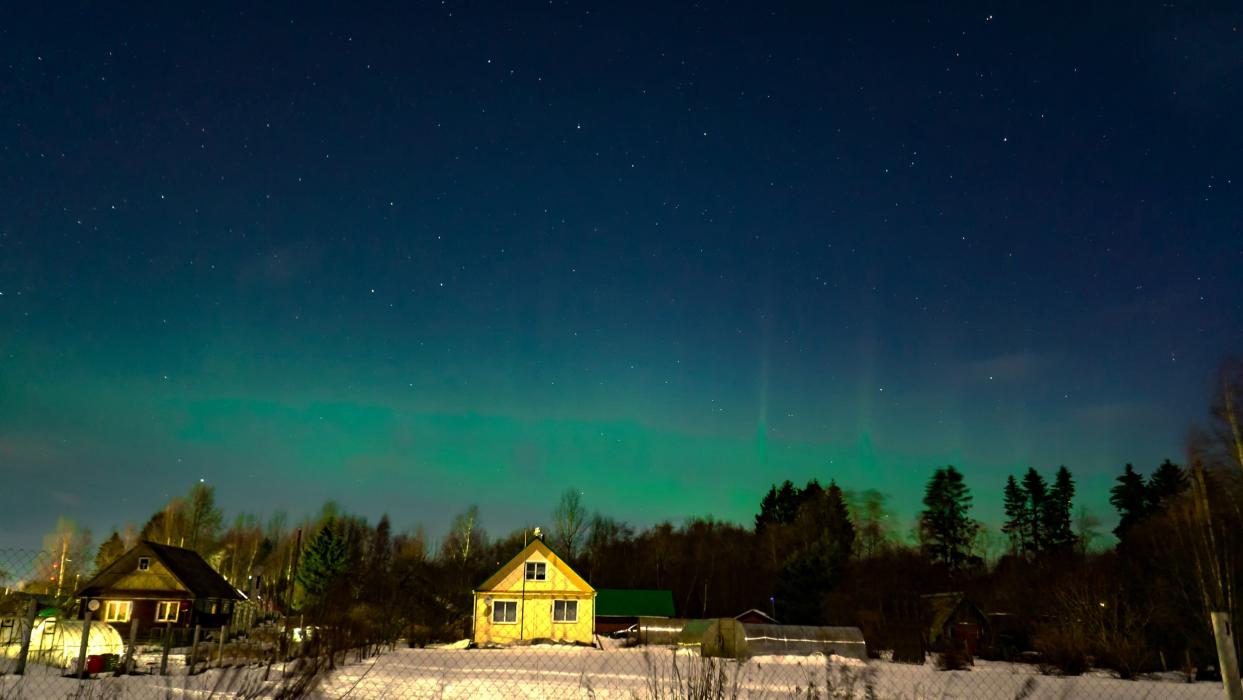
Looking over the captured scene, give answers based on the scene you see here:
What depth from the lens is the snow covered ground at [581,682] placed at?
53.5 feet

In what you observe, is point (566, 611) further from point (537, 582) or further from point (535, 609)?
point (537, 582)

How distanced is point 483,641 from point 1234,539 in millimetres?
36331

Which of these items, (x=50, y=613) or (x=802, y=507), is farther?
(x=802, y=507)

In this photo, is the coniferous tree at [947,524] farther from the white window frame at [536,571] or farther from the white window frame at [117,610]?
the white window frame at [117,610]

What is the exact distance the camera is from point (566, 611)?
4884 cm

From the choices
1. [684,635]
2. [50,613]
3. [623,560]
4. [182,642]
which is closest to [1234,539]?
[684,635]

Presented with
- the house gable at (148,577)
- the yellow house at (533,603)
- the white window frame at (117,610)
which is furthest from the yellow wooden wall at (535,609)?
the white window frame at (117,610)

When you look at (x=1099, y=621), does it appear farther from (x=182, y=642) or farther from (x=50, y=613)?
(x=50, y=613)

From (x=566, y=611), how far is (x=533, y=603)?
2009 millimetres

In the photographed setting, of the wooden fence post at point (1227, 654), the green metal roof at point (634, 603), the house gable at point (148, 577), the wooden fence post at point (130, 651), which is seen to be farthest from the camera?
the green metal roof at point (634, 603)

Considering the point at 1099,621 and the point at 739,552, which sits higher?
the point at 739,552

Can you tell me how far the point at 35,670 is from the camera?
73.5ft

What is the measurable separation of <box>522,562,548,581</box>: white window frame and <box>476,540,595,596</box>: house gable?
0.20ft

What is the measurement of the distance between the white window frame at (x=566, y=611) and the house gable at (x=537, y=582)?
27.1 inches
